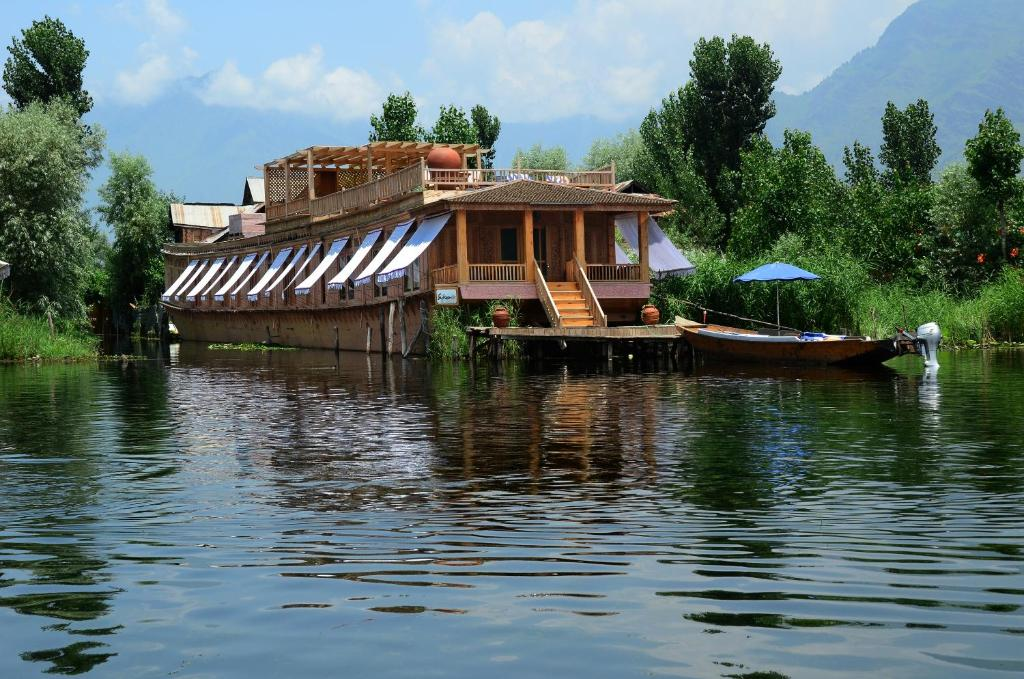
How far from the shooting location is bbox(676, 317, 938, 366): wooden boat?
1278 inches

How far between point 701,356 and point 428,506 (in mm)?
29116

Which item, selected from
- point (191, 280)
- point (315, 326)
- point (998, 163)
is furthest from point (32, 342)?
point (998, 163)

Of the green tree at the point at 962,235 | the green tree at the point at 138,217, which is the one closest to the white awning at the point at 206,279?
the green tree at the point at 138,217

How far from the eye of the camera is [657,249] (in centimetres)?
4584

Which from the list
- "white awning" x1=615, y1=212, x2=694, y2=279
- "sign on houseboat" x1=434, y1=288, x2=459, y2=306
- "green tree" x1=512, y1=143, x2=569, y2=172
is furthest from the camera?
"green tree" x1=512, y1=143, x2=569, y2=172

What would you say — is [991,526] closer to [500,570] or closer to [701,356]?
[500,570]

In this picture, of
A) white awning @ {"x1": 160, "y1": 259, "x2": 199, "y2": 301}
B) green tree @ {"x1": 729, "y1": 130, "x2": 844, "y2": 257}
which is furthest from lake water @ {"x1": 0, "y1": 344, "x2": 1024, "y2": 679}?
Result: white awning @ {"x1": 160, "y1": 259, "x2": 199, "y2": 301}

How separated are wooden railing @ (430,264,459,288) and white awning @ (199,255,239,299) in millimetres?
24891

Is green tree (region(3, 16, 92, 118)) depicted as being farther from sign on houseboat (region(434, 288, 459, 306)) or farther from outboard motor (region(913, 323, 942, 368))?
outboard motor (region(913, 323, 942, 368))

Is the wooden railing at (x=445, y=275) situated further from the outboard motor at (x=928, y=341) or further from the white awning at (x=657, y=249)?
the outboard motor at (x=928, y=341)

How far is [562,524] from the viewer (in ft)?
34.4

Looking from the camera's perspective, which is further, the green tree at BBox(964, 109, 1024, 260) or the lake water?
the green tree at BBox(964, 109, 1024, 260)

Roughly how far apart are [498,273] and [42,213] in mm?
17833

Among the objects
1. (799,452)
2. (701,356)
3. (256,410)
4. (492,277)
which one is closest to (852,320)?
(701,356)
